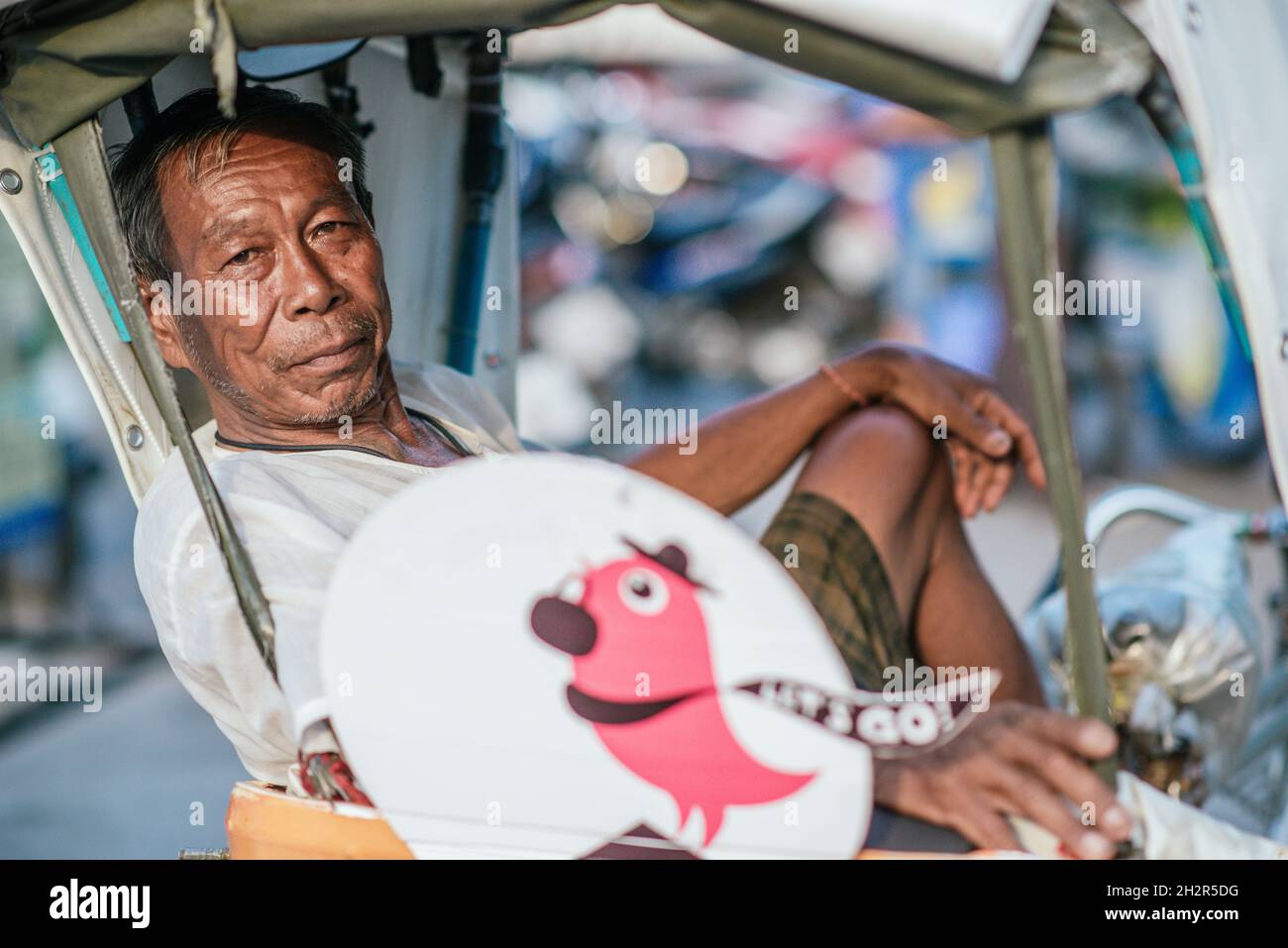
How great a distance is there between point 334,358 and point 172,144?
36 cm

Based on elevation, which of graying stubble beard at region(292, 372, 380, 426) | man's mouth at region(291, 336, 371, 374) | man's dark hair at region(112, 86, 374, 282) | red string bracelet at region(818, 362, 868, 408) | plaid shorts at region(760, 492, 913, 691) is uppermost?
man's dark hair at region(112, 86, 374, 282)

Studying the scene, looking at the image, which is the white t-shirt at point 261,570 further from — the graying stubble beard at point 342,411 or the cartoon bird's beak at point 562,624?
the cartoon bird's beak at point 562,624

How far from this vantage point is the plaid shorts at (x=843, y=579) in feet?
5.99

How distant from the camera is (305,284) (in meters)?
1.75

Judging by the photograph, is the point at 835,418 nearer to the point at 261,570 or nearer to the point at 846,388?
the point at 846,388

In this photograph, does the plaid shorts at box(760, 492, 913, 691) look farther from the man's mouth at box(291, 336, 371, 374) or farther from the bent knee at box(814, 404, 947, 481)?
the man's mouth at box(291, 336, 371, 374)

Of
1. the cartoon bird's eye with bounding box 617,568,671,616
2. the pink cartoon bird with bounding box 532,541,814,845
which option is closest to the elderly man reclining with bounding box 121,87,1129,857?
the pink cartoon bird with bounding box 532,541,814,845

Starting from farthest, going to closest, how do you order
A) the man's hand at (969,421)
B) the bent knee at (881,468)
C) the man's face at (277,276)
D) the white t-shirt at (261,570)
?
the man's hand at (969,421)
the bent knee at (881,468)
the man's face at (277,276)
the white t-shirt at (261,570)

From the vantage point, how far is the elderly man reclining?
57.0 inches

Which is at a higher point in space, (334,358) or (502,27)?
(502,27)

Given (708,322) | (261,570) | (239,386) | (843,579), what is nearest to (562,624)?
(261,570)

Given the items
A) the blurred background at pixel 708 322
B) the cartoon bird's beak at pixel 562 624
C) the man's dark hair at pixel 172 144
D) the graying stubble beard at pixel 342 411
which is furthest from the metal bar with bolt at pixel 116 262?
the blurred background at pixel 708 322

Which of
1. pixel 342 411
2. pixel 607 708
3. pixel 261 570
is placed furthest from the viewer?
pixel 342 411

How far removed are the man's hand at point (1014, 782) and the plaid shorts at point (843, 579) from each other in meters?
0.34
